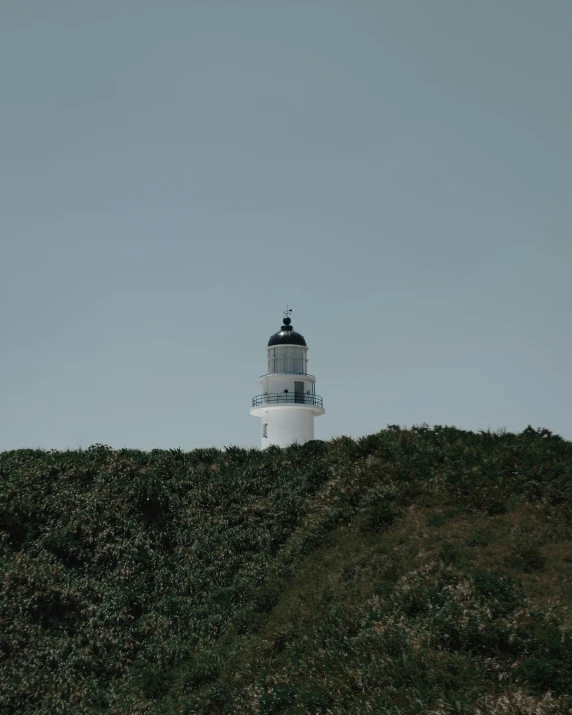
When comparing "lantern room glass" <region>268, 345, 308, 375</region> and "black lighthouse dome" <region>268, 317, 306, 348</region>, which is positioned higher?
"black lighthouse dome" <region>268, 317, 306, 348</region>

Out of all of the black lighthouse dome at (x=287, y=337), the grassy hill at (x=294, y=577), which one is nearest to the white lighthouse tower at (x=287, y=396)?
the black lighthouse dome at (x=287, y=337)

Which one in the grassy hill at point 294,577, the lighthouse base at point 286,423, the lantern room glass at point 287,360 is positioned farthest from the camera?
the lantern room glass at point 287,360

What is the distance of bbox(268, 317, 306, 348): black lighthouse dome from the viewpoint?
170 feet

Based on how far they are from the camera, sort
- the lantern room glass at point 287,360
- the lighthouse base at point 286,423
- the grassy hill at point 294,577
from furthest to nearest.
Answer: the lantern room glass at point 287,360 < the lighthouse base at point 286,423 < the grassy hill at point 294,577

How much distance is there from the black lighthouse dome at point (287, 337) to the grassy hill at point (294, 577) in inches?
852

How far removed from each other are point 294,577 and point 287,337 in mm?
31504

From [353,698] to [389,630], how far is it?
7.11 feet

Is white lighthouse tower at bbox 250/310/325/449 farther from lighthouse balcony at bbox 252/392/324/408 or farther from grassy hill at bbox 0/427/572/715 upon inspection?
grassy hill at bbox 0/427/572/715

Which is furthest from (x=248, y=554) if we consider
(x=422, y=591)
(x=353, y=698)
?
(x=353, y=698)

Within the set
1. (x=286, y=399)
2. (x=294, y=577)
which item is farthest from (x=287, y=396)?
(x=294, y=577)

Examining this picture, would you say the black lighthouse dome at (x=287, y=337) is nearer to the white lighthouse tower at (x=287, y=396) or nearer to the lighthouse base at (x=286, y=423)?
the white lighthouse tower at (x=287, y=396)

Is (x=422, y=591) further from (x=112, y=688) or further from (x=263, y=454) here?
(x=263, y=454)

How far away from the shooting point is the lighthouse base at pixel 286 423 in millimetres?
50000

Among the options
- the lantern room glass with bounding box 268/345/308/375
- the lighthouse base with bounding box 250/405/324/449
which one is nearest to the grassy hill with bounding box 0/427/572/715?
the lighthouse base with bounding box 250/405/324/449
